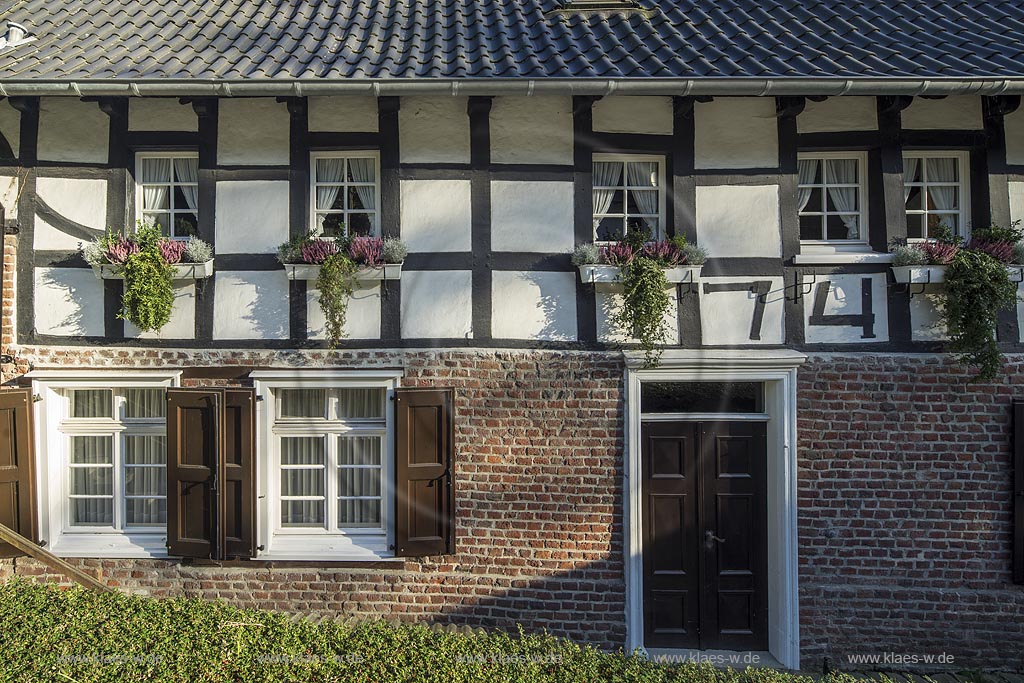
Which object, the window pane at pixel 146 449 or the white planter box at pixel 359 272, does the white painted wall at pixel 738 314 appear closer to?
the white planter box at pixel 359 272

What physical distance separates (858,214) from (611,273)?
7.66ft

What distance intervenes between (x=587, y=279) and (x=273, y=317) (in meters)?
2.73

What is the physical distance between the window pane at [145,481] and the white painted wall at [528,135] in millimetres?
4143

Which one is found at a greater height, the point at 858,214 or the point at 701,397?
the point at 858,214

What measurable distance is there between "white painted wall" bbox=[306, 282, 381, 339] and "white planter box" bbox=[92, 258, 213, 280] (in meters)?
0.88

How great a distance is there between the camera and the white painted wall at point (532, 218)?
17.8 feet

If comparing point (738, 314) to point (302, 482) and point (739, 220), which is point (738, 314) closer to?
point (739, 220)

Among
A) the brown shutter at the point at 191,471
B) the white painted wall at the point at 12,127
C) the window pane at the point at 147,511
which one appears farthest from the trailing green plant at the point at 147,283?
the window pane at the point at 147,511

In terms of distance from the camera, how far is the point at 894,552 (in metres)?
5.32

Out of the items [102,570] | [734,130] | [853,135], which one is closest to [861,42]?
[853,135]

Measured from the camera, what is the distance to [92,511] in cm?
574

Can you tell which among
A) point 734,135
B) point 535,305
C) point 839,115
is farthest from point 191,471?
point 839,115

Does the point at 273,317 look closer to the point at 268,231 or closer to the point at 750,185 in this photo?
the point at 268,231

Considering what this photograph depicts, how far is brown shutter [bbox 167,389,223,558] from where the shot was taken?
17.7ft
